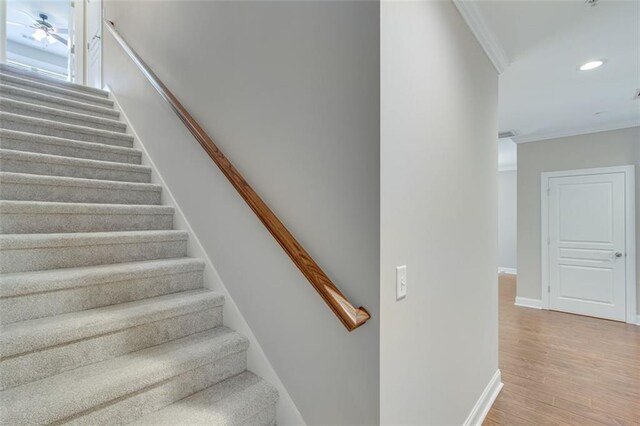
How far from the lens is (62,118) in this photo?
258cm

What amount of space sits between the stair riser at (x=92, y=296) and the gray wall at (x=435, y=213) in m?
1.27

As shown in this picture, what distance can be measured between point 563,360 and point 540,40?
2.80m

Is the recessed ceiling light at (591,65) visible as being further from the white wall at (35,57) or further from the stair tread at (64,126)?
the white wall at (35,57)

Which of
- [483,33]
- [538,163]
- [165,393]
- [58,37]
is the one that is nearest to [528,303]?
[538,163]

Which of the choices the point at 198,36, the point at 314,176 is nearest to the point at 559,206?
the point at 314,176

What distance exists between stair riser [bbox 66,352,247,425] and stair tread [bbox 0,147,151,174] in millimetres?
1649

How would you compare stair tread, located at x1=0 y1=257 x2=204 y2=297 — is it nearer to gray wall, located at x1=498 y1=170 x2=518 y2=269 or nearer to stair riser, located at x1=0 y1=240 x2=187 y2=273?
stair riser, located at x1=0 y1=240 x2=187 y2=273

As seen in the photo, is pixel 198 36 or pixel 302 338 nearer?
pixel 302 338

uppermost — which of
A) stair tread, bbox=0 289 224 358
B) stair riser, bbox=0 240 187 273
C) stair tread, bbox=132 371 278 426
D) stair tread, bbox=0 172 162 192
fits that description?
stair tread, bbox=0 172 162 192

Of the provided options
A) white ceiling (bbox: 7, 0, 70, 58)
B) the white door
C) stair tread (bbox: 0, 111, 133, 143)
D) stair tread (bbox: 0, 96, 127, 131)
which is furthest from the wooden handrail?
white ceiling (bbox: 7, 0, 70, 58)

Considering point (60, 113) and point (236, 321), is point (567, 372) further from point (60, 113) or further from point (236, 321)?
point (60, 113)

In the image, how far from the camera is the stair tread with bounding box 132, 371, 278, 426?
4.12 ft

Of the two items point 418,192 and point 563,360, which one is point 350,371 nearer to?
point 418,192

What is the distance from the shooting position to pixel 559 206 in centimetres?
453
